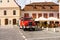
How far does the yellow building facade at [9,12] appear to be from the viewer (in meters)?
91.1

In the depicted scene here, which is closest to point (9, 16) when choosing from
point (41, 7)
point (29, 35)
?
point (41, 7)

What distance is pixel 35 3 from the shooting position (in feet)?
322

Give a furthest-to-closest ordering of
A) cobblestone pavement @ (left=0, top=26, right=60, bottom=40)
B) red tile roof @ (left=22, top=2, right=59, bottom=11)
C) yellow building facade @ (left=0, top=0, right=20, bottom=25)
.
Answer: red tile roof @ (left=22, top=2, right=59, bottom=11), yellow building facade @ (left=0, top=0, right=20, bottom=25), cobblestone pavement @ (left=0, top=26, right=60, bottom=40)

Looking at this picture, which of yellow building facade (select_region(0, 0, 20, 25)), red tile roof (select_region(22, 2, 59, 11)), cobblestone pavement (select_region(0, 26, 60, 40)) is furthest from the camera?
red tile roof (select_region(22, 2, 59, 11))

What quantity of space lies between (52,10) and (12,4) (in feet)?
45.0

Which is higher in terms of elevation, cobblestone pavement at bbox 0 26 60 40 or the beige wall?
cobblestone pavement at bbox 0 26 60 40

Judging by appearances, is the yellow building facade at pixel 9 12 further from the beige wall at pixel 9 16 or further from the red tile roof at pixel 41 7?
the red tile roof at pixel 41 7

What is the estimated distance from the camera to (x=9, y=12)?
91.6 m

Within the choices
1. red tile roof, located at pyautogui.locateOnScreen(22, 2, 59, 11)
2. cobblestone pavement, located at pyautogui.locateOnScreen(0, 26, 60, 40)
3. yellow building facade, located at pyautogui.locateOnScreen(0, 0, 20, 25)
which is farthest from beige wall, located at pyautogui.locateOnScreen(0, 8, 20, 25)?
cobblestone pavement, located at pyautogui.locateOnScreen(0, 26, 60, 40)

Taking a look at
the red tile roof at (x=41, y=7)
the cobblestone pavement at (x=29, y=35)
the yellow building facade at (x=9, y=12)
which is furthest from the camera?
the red tile roof at (x=41, y=7)

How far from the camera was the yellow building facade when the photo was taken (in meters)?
91.1

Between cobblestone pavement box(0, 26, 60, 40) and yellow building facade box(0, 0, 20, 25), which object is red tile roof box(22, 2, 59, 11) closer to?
yellow building facade box(0, 0, 20, 25)

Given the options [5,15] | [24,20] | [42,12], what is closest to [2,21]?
[5,15]

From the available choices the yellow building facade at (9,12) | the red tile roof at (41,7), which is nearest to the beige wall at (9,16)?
the yellow building facade at (9,12)
